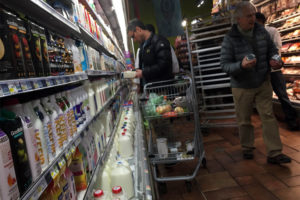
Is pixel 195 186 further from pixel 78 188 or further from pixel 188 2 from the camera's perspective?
pixel 188 2

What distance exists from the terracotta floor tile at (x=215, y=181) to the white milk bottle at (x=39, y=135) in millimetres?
2028

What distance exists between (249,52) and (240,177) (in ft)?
4.64

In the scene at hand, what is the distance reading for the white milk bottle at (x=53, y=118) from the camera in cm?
113

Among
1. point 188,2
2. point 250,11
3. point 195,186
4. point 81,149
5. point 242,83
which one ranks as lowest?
point 195,186

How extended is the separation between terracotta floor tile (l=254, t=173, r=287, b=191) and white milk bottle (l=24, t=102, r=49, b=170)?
2242 mm

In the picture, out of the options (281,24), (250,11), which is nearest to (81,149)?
(250,11)

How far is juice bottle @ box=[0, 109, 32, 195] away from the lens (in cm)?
76

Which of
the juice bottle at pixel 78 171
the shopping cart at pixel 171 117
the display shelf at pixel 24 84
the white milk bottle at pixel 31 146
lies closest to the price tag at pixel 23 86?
the display shelf at pixel 24 84

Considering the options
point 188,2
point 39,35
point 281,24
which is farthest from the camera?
point 188,2

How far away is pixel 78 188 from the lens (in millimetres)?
1481

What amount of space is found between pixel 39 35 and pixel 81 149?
79cm

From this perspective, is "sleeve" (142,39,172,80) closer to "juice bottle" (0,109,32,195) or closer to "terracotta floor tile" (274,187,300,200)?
"terracotta floor tile" (274,187,300,200)

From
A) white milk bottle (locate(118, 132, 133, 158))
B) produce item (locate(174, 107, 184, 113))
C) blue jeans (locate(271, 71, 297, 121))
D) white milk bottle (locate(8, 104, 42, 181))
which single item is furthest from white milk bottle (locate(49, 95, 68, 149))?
blue jeans (locate(271, 71, 297, 121))

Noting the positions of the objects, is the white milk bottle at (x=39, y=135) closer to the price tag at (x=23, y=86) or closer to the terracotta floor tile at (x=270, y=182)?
the price tag at (x=23, y=86)
